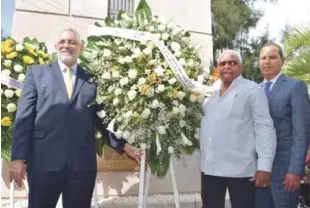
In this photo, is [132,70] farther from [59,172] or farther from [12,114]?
[12,114]

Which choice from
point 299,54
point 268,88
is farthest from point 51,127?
point 299,54

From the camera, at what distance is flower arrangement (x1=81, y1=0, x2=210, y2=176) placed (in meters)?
3.38

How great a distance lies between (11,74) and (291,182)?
8.03 feet

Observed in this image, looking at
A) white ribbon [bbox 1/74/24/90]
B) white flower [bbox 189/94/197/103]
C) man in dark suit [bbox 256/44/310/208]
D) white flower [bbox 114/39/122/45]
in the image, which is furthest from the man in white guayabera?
white ribbon [bbox 1/74/24/90]

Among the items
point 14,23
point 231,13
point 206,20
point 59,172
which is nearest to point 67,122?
point 59,172

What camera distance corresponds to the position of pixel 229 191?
322 cm

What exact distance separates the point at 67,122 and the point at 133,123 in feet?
1.95

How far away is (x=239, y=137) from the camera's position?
3.17 m

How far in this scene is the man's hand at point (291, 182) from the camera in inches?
121

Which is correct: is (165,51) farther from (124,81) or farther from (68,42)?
(68,42)

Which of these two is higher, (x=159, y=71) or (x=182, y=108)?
(x=159, y=71)

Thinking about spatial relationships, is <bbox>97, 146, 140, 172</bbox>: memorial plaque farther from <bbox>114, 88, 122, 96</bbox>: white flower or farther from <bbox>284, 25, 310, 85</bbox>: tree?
<bbox>284, 25, 310, 85</bbox>: tree

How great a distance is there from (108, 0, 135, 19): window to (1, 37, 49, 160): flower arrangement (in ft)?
5.16

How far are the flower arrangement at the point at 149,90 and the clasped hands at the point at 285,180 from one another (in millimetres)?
692
